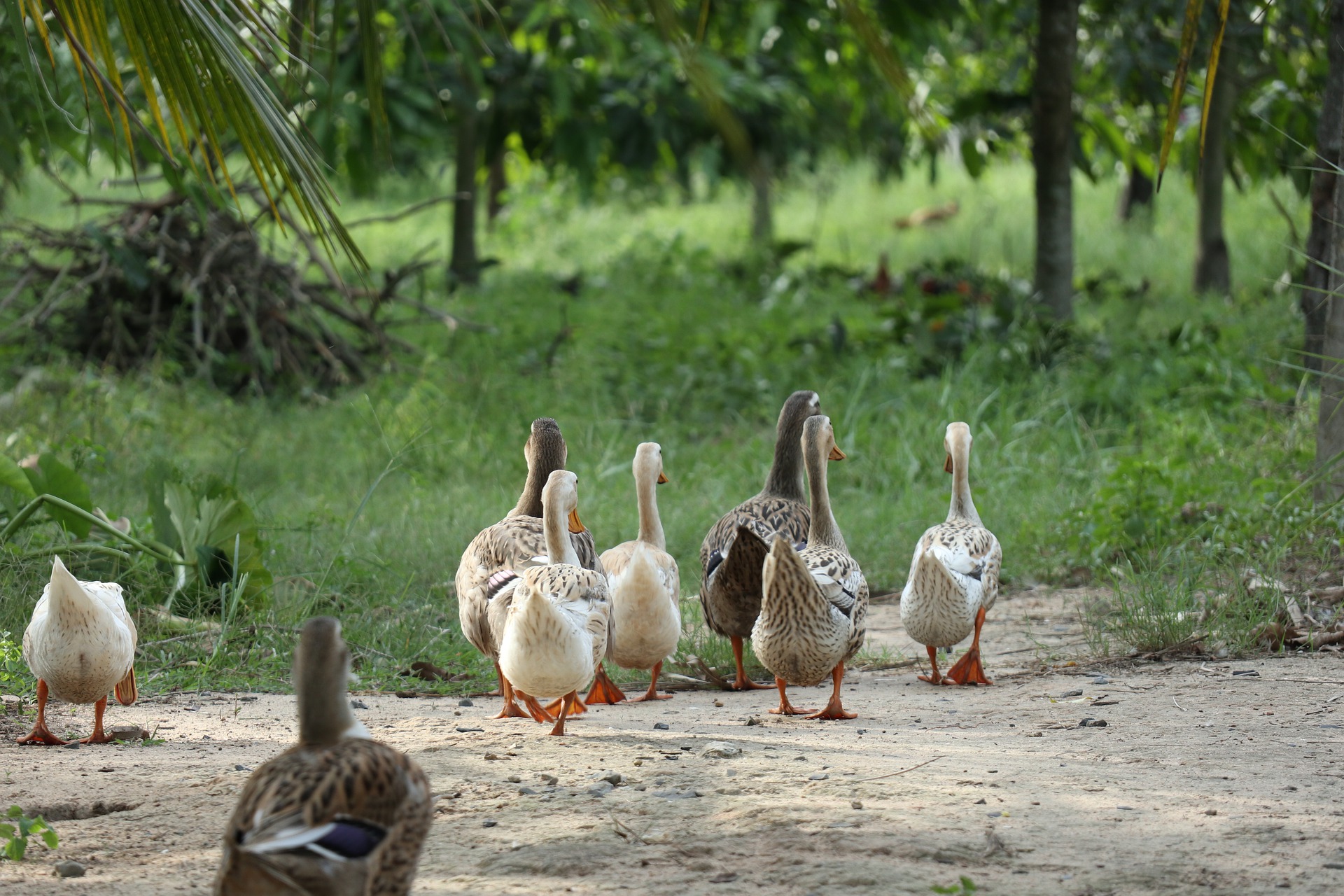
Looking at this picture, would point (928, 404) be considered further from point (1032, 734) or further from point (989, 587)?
point (1032, 734)

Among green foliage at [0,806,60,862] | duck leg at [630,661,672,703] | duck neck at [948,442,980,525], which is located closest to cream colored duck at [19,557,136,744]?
green foliage at [0,806,60,862]

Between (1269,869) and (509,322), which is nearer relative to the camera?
(1269,869)

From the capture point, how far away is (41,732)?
459cm

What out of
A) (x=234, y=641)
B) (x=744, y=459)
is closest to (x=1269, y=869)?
(x=234, y=641)

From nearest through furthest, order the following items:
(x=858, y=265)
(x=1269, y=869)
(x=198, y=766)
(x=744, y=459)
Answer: (x=1269, y=869) → (x=198, y=766) → (x=744, y=459) → (x=858, y=265)

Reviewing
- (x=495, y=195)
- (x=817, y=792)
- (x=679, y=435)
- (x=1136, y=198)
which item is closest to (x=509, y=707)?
(x=817, y=792)

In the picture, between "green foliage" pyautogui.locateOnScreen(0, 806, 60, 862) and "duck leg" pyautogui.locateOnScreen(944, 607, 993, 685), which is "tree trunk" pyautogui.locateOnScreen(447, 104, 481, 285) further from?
"green foliage" pyautogui.locateOnScreen(0, 806, 60, 862)

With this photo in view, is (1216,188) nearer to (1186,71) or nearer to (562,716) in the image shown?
(562,716)

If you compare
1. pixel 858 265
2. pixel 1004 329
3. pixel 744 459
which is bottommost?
pixel 744 459

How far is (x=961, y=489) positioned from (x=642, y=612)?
6.50ft

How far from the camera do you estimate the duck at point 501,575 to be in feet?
16.7

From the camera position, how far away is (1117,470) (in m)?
7.69

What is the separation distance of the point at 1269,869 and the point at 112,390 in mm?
8989

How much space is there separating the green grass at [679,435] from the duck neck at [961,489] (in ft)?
3.35
